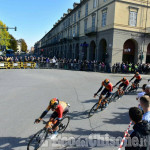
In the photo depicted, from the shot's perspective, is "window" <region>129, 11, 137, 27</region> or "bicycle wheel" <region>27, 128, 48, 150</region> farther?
"window" <region>129, 11, 137, 27</region>

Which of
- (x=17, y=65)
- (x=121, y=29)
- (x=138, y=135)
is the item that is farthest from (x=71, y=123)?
(x=121, y=29)

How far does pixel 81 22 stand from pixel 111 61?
15.8 m

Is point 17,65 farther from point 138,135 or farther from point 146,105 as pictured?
point 138,135

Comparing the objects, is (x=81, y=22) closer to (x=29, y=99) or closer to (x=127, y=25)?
(x=127, y=25)

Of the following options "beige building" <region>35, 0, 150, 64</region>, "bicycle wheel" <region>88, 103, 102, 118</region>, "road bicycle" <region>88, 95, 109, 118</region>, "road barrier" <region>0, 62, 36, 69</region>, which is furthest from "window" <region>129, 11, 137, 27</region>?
"bicycle wheel" <region>88, 103, 102, 118</region>

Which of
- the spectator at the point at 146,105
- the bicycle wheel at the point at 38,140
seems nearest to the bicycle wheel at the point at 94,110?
the bicycle wheel at the point at 38,140

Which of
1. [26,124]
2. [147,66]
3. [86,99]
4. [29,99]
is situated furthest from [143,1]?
[26,124]

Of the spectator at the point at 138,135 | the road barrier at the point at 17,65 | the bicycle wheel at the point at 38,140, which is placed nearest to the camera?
the spectator at the point at 138,135

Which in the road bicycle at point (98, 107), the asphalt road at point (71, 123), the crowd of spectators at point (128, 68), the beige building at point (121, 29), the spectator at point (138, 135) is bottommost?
the asphalt road at point (71, 123)

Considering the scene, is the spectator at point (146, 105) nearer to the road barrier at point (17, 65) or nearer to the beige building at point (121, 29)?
the beige building at point (121, 29)

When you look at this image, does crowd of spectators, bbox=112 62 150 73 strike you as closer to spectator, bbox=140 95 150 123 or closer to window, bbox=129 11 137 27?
window, bbox=129 11 137 27

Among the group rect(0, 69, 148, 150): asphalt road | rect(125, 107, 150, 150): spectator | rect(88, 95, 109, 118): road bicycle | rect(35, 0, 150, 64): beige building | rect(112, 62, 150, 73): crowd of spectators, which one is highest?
rect(35, 0, 150, 64): beige building

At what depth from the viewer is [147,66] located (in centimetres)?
2289

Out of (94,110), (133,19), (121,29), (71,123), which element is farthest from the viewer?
(133,19)
